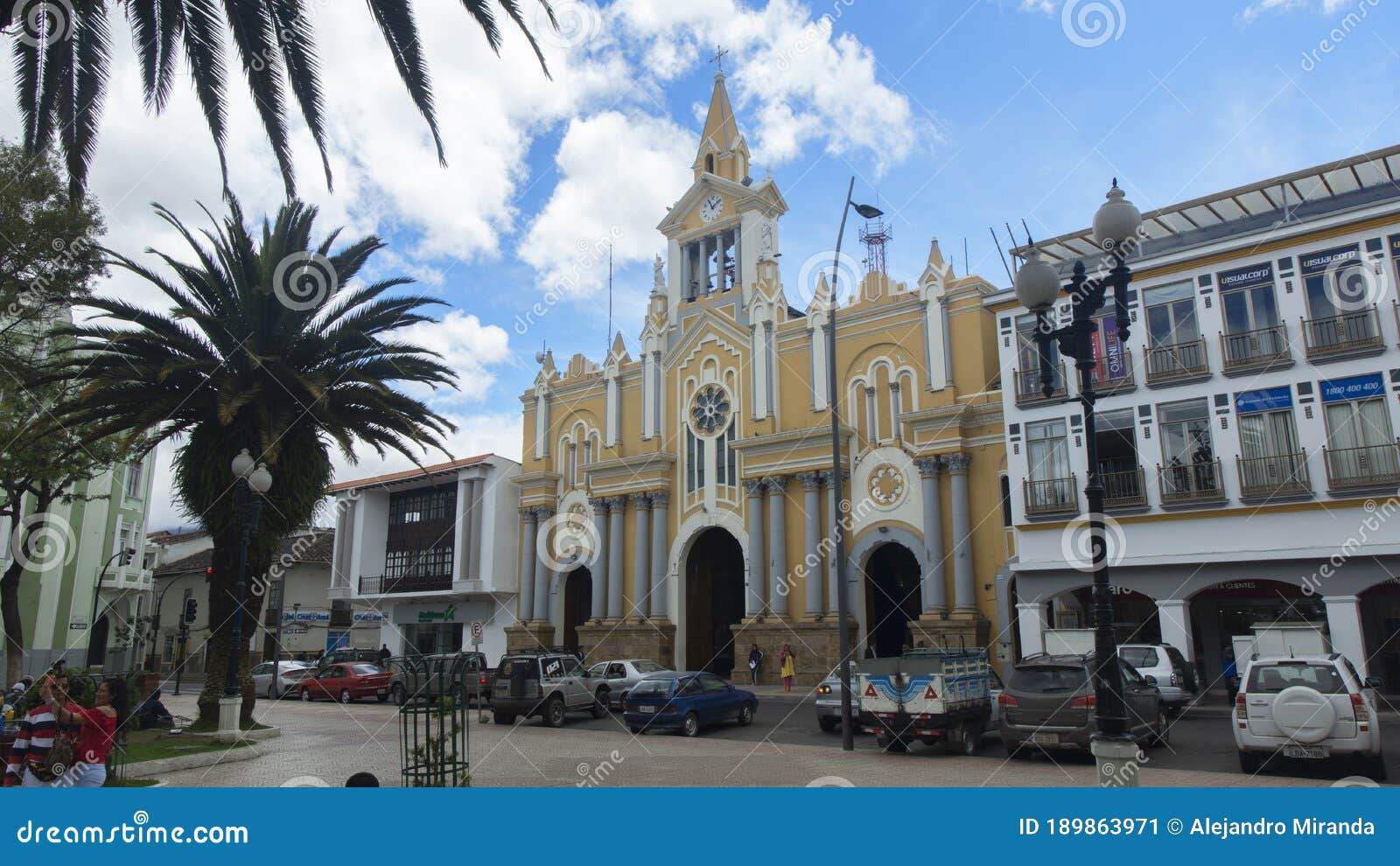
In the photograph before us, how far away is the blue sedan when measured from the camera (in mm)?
19219

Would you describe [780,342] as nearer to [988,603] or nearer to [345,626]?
[988,603]

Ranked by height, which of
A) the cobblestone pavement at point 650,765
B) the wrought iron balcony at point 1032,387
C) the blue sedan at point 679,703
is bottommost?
the cobblestone pavement at point 650,765

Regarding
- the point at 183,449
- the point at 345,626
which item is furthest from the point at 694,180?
the point at 345,626

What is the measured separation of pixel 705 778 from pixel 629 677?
13729 mm

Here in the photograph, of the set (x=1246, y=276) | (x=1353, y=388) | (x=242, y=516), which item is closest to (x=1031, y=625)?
(x=1353, y=388)

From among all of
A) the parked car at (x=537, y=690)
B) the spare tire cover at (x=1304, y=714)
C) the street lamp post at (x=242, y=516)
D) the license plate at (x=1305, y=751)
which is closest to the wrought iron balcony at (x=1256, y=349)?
the spare tire cover at (x=1304, y=714)

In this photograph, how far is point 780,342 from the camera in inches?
1449

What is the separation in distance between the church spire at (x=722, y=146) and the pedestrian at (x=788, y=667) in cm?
2067

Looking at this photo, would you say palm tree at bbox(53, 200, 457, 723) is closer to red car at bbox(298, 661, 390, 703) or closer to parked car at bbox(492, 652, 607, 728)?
parked car at bbox(492, 652, 607, 728)

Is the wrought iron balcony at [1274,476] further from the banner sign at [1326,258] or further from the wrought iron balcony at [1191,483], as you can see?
the banner sign at [1326,258]

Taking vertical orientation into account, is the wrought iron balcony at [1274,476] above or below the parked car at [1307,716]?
above

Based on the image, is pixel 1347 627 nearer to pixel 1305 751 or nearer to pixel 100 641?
pixel 1305 751

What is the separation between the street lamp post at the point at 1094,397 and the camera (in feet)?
24.7

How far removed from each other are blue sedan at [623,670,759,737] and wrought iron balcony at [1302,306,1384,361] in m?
17.6
